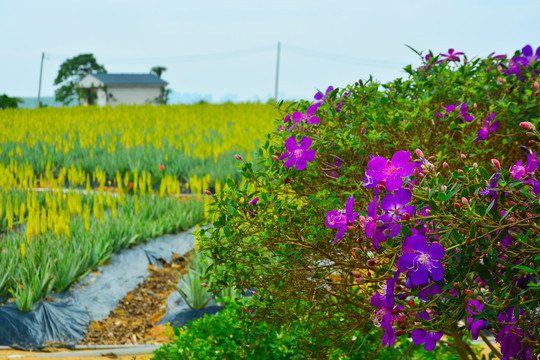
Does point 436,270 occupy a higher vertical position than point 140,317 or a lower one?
higher

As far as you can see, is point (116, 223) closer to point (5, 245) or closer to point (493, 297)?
point (5, 245)

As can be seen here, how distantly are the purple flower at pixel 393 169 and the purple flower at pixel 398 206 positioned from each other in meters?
0.05

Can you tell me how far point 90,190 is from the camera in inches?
283

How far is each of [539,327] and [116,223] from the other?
4.60 m

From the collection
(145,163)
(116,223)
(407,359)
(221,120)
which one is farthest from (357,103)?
(221,120)

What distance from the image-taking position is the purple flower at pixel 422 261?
1.44 metres

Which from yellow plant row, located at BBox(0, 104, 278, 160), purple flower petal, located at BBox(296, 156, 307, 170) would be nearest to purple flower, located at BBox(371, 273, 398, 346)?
purple flower petal, located at BBox(296, 156, 307, 170)

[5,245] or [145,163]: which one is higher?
[145,163]

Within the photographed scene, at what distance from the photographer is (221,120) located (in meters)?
16.2

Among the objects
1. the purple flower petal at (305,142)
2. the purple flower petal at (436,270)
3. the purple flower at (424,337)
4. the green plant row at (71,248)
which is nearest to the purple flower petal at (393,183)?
the purple flower petal at (436,270)

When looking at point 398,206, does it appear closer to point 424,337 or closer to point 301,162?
point 424,337

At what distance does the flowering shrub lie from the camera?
60.0 inches

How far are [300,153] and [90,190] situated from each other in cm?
551

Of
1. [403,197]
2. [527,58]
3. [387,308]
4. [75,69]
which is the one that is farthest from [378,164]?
[75,69]
